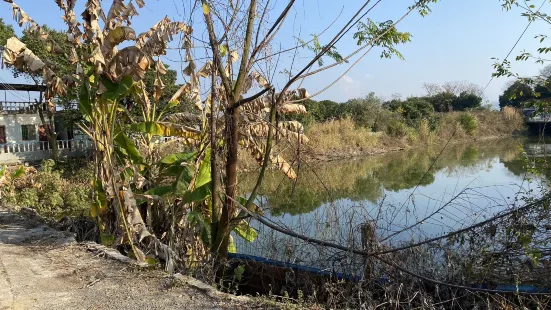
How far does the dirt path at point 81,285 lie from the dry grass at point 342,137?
1649 cm

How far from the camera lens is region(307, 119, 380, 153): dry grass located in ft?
69.4

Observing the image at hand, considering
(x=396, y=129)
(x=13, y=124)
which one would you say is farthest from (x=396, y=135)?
(x=13, y=124)

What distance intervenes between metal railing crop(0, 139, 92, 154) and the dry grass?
1022 centimetres

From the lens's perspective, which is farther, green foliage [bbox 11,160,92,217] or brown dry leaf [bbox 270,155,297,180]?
green foliage [bbox 11,160,92,217]

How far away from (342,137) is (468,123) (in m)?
12.1

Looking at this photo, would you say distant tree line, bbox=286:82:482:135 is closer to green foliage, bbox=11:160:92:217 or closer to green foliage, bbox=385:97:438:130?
green foliage, bbox=385:97:438:130

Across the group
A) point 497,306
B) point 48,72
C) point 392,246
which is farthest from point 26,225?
point 497,306

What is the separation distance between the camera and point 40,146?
18.9 metres

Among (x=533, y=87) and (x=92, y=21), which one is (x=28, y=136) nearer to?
(x=92, y=21)

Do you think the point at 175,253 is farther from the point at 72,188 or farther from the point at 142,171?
the point at 72,188

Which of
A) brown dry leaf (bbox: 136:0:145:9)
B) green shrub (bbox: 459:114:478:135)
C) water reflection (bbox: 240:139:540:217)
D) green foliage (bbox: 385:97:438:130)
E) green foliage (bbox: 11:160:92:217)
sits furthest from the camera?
green shrub (bbox: 459:114:478:135)

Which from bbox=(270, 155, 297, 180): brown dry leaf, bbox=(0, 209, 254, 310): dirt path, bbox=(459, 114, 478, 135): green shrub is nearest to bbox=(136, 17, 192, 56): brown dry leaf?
bbox=(270, 155, 297, 180): brown dry leaf

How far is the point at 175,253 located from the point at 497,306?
3124mm

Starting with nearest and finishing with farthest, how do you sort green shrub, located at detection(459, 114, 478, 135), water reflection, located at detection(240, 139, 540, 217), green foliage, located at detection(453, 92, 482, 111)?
1. water reflection, located at detection(240, 139, 540, 217)
2. green shrub, located at detection(459, 114, 478, 135)
3. green foliage, located at detection(453, 92, 482, 111)
